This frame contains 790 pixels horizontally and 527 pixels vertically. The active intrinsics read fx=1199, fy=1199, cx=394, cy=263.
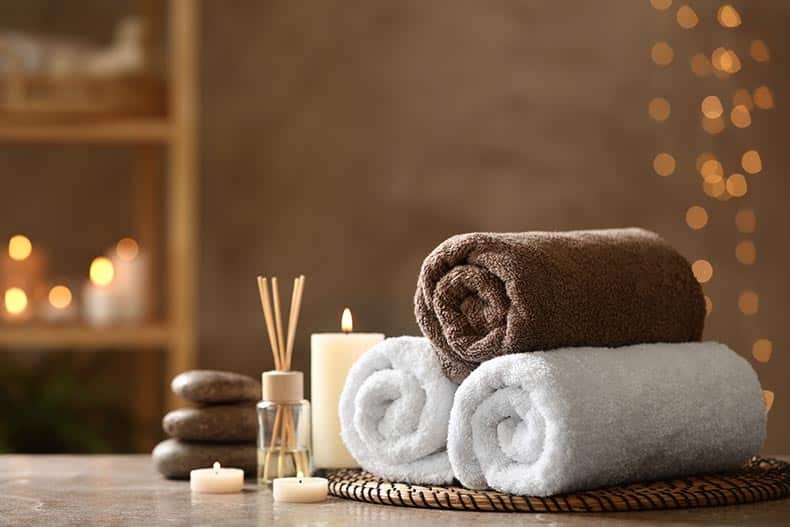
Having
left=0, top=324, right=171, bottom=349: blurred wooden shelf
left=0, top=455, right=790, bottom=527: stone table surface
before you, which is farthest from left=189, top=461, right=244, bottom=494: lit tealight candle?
left=0, top=324, right=171, bottom=349: blurred wooden shelf

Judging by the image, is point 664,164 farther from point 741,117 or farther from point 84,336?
point 84,336

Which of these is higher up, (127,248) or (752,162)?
(752,162)

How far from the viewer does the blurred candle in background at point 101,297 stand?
204 cm

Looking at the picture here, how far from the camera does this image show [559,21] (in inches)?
86.3

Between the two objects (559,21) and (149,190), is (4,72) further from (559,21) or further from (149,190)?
(559,21)

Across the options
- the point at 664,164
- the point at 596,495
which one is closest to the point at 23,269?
the point at 664,164

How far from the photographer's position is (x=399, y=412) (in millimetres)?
842

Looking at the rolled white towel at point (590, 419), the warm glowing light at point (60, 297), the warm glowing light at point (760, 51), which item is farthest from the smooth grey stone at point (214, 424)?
the warm glowing light at point (760, 51)

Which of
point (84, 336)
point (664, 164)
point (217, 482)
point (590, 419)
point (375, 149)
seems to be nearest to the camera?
point (590, 419)

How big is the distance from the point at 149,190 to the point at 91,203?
0.11 m

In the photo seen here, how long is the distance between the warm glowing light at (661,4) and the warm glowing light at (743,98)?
0.20m

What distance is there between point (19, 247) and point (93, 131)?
27 cm

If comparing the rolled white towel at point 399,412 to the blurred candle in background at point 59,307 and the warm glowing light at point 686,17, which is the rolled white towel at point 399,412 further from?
the warm glowing light at point 686,17

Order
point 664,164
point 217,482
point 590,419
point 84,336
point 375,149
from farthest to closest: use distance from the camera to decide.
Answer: point 375,149
point 664,164
point 84,336
point 217,482
point 590,419
